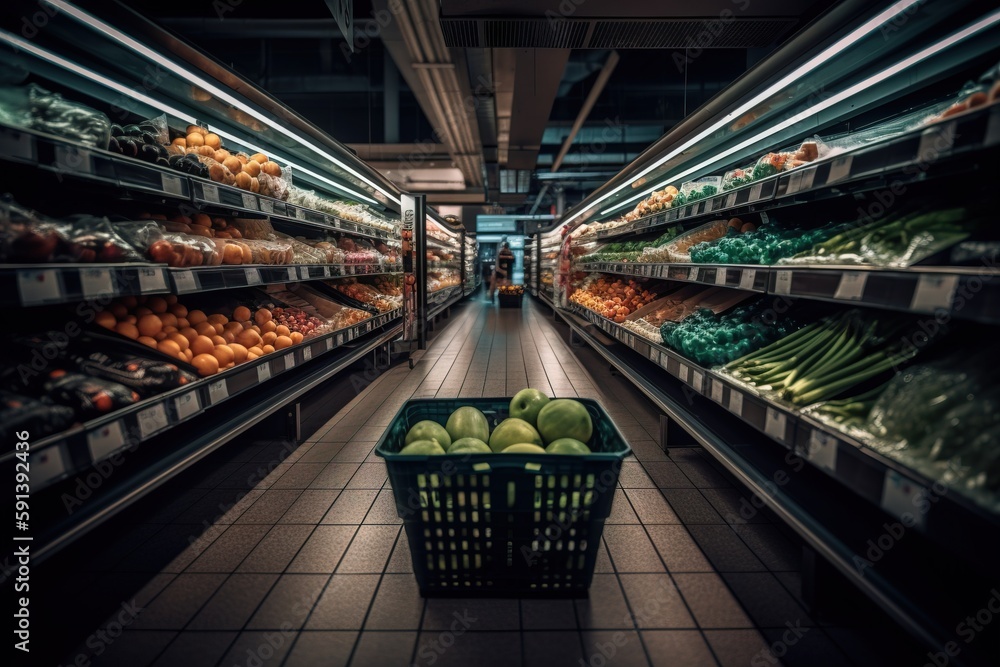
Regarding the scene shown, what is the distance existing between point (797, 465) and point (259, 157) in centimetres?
315

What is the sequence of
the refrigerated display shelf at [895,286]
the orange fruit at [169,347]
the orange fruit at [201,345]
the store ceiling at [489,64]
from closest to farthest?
1. the refrigerated display shelf at [895,286]
2. the orange fruit at [169,347]
3. the orange fruit at [201,345]
4. the store ceiling at [489,64]

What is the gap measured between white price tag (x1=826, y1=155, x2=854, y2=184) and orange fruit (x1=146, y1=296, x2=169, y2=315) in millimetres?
2598

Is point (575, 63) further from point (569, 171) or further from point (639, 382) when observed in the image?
point (639, 382)

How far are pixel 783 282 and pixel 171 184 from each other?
2.29 m

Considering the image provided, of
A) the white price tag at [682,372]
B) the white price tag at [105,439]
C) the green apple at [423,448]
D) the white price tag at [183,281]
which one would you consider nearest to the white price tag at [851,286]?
the white price tag at [682,372]

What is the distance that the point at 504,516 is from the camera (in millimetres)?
1495

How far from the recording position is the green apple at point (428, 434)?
168cm

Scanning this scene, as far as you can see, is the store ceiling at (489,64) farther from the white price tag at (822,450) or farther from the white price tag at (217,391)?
the white price tag at (822,450)

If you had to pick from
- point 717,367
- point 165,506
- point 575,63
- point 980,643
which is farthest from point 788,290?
point 575,63

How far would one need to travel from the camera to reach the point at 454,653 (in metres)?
1.42

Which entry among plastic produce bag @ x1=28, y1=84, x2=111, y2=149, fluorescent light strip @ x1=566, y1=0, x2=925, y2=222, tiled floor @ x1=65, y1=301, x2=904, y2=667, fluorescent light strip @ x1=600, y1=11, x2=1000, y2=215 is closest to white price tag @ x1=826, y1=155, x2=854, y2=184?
fluorescent light strip @ x1=566, y1=0, x2=925, y2=222

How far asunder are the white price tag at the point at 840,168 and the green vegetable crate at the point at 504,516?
3.37 ft

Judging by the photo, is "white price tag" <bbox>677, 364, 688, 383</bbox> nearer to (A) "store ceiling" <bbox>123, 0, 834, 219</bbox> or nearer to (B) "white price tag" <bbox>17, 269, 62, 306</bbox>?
(B) "white price tag" <bbox>17, 269, 62, 306</bbox>

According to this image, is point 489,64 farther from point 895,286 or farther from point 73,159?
point 895,286
